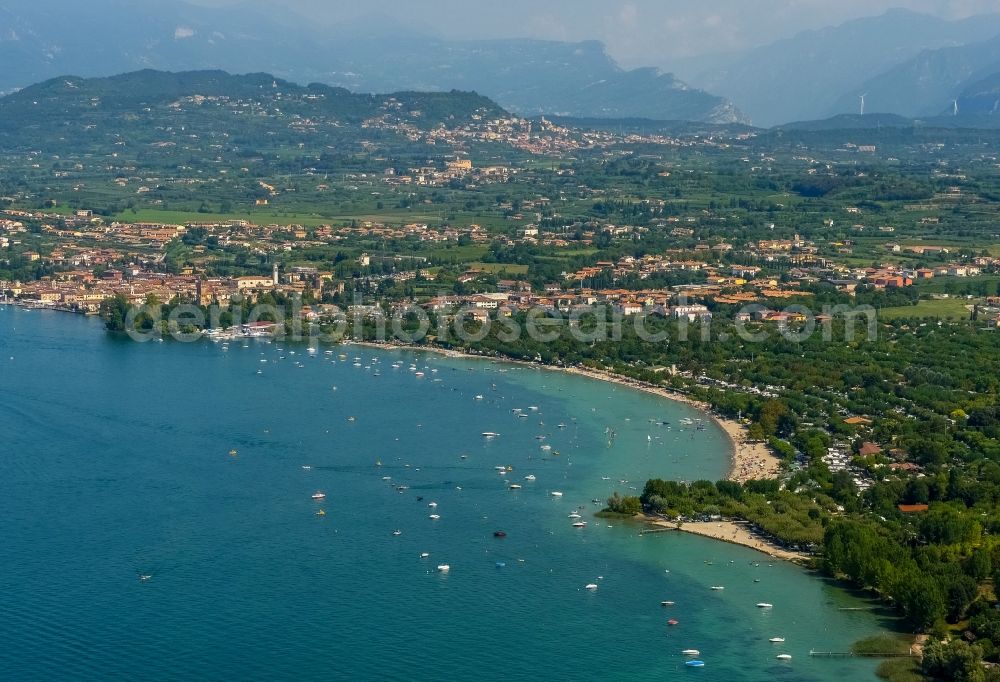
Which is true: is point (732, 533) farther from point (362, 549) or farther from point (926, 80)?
point (926, 80)

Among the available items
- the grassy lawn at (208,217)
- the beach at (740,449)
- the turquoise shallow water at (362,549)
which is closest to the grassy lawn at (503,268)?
the grassy lawn at (208,217)

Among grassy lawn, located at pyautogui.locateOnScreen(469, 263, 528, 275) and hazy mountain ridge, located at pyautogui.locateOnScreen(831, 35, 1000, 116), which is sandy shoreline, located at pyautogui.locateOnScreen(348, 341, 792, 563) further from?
hazy mountain ridge, located at pyautogui.locateOnScreen(831, 35, 1000, 116)

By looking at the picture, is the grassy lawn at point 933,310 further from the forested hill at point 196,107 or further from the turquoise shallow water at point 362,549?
the forested hill at point 196,107

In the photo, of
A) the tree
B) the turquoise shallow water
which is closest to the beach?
the turquoise shallow water

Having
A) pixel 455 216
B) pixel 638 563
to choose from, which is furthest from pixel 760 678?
pixel 455 216

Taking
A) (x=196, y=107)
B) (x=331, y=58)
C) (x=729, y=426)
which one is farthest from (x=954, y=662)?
(x=331, y=58)
